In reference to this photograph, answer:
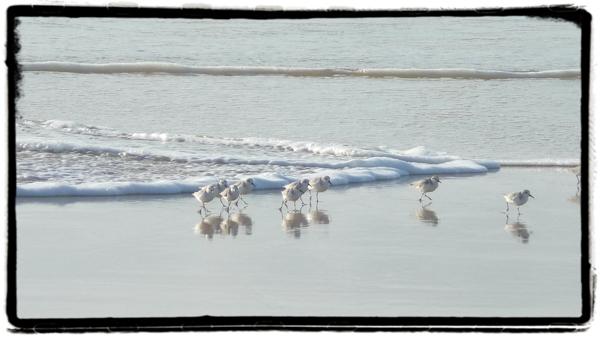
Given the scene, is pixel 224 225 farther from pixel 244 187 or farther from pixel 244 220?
pixel 244 187

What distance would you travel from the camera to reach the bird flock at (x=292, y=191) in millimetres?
6064

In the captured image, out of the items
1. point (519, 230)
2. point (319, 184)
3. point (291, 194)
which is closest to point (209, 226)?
point (291, 194)

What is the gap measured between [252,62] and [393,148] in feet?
5.67

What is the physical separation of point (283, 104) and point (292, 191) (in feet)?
8.91

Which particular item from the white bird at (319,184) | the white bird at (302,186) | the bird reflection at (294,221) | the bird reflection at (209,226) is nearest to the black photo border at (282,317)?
the bird reflection at (209,226)

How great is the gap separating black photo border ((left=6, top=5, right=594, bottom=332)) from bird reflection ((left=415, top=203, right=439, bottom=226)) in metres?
1.65

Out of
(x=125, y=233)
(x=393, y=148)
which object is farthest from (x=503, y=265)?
(x=393, y=148)

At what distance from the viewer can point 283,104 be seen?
8789 mm

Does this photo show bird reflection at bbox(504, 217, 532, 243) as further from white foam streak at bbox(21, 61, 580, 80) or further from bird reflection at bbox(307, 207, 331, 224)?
white foam streak at bbox(21, 61, 580, 80)

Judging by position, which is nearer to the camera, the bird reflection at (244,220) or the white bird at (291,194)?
the bird reflection at (244,220)

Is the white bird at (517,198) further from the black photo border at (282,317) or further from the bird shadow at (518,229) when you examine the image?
the black photo border at (282,317)

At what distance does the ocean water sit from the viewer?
22.9 ft

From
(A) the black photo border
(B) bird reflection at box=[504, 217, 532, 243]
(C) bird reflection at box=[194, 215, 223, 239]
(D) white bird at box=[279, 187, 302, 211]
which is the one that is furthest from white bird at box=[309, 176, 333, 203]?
(A) the black photo border

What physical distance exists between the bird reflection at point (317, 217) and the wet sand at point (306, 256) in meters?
0.01
